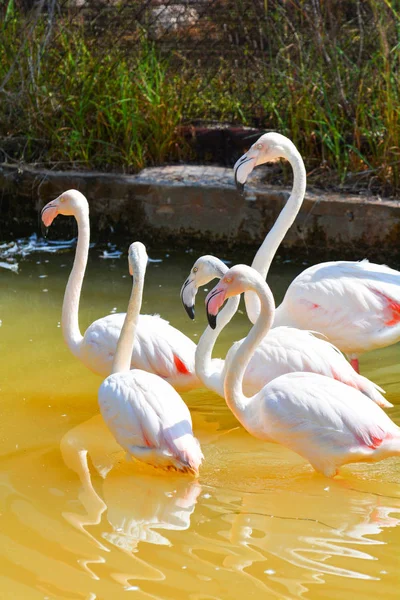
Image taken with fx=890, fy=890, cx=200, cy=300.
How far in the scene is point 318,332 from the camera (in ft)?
14.9

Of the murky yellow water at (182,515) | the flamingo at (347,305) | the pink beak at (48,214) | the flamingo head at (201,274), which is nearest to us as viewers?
the murky yellow water at (182,515)

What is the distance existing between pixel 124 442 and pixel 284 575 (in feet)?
3.57

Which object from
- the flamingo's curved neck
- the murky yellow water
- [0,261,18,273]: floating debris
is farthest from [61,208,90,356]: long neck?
[0,261,18,273]: floating debris

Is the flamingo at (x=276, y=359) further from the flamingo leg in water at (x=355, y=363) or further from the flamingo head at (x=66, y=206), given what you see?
the flamingo head at (x=66, y=206)

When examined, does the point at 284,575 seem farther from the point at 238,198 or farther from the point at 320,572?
the point at 238,198

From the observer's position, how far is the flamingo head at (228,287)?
377 centimetres

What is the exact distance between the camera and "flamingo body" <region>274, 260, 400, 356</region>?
456 centimetres

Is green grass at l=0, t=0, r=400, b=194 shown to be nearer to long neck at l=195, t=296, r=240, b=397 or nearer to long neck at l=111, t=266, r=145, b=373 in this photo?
long neck at l=195, t=296, r=240, b=397

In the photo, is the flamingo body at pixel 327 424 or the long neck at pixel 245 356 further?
the long neck at pixel 245 356

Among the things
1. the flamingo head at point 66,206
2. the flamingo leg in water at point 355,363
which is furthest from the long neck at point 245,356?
the flamingo head at point 66,206

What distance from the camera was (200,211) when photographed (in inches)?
279

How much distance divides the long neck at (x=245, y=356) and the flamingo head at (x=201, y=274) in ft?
1.73

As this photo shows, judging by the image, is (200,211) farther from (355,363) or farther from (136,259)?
(136,259)

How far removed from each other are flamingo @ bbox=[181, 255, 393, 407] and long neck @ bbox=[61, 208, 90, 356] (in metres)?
0.70
